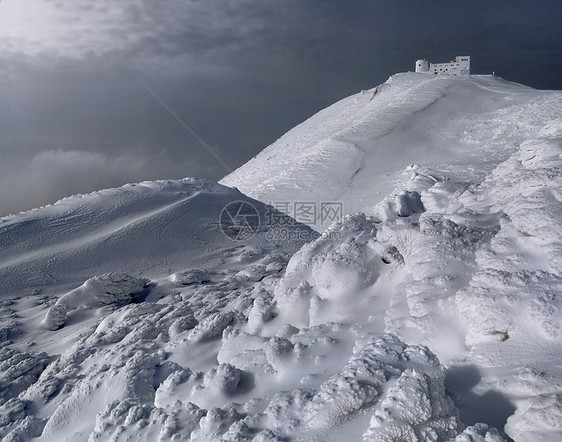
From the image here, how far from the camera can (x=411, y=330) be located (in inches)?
108

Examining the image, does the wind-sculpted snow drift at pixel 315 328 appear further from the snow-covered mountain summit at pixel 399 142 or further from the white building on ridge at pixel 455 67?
the white building on ridge at pixel 455 67

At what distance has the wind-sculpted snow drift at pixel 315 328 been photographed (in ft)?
6.93

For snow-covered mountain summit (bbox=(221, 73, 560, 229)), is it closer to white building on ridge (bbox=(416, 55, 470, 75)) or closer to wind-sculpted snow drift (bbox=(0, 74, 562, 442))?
wind-sculpted snow drift (bbox=(0, 74, 562, 442))

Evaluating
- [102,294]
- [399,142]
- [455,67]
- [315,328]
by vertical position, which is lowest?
[102,294]

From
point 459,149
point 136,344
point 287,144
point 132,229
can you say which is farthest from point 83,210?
point 287,144

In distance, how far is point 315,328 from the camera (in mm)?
3045

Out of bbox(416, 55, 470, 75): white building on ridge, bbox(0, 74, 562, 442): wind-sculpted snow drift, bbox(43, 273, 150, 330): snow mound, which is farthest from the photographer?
bbox(416, 55, 470, 75): white building on ridge

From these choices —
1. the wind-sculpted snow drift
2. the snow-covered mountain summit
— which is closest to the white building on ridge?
the snow-covered mountain summit

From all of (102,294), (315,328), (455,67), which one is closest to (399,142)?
(102,294)

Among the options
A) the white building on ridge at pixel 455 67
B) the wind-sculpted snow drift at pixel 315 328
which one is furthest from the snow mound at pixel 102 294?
the white building on ridge at pixel 455 67

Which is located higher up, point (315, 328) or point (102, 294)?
point (315, 328)

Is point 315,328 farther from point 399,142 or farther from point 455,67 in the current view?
point 455,67

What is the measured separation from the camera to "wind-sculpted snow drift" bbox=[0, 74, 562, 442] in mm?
2113

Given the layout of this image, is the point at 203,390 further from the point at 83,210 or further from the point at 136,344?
the point at 83,210
